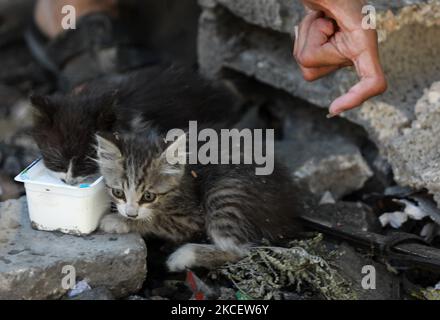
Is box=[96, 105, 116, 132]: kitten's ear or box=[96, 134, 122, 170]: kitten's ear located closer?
box=[96, 134, 122, 170]: kitten's ear

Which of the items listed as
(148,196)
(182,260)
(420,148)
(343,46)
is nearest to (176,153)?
(148,196)

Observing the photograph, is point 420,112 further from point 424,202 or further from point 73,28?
point 73,28

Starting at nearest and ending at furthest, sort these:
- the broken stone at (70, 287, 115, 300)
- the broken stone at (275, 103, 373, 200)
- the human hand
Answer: the human hand → the broken stone at (70, 287, 115, 300) → the broken stone at (275, 103, 373, 200)

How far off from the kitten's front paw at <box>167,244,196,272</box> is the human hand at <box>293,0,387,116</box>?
89cm

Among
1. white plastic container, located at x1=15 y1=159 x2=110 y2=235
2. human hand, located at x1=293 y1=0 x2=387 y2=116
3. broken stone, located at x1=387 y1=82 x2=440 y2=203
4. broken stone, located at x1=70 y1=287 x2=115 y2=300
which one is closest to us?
human hand, located at x1=293 y1=0 x2=387 y2=116

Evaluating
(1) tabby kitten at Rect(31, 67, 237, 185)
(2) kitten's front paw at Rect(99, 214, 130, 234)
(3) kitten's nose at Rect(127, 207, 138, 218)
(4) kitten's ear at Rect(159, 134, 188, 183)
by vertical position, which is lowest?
(2) kitten's front paw at Rect(99, 214, 130, 234)

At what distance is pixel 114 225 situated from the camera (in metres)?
2.96

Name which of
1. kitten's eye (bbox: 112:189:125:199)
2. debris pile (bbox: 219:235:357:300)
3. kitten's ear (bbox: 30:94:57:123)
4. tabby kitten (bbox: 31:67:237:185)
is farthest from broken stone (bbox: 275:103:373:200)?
kitten's ear (bbox: 30:94:57:123)

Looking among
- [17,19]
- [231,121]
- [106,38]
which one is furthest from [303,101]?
[17,19]

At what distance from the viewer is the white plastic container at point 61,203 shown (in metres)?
2.86

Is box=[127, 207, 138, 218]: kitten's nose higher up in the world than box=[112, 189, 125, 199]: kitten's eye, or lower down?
lower down

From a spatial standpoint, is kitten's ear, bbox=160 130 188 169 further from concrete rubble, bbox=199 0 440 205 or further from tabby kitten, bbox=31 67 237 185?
concrete rubble, bbox=199 0 440 205

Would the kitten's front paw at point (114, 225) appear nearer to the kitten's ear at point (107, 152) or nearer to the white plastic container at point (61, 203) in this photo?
the white plastic container at point (61, 203)

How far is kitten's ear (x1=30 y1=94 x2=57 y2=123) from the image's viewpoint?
293 centimetres
